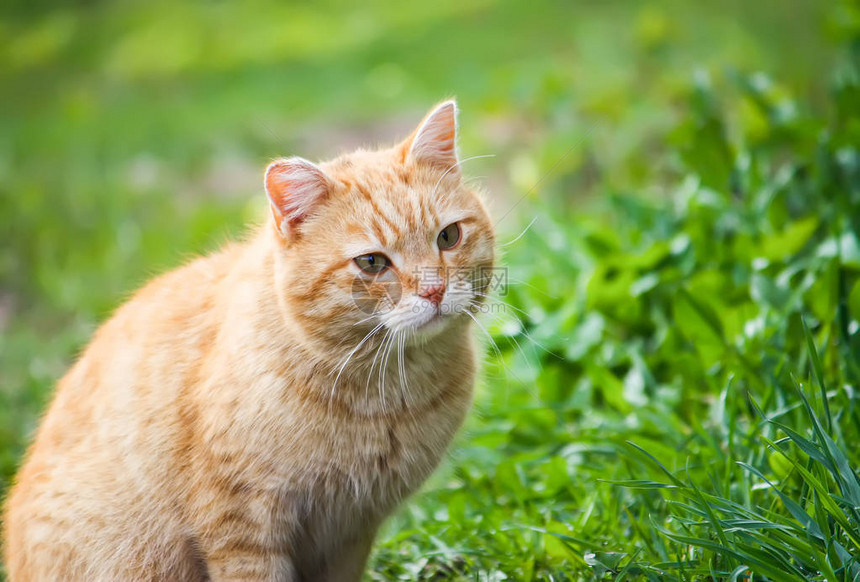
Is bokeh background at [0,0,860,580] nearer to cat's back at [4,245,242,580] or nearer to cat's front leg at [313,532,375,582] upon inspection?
cat's front leg at [313,532,375,582]

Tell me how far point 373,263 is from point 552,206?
8.44ft

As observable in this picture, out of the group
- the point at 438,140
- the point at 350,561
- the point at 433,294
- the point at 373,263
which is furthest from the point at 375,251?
the point at 350,561

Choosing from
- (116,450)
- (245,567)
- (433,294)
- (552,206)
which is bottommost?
(552,206)

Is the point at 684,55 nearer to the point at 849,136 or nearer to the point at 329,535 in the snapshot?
the point at 849,136

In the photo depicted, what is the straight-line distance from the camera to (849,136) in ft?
10.1

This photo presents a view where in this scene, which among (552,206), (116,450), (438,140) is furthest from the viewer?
(552,206)

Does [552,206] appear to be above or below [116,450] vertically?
below

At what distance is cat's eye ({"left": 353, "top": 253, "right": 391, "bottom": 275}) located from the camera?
195 centimetres

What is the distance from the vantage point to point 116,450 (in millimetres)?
2021

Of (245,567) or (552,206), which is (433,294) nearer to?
(245,567)

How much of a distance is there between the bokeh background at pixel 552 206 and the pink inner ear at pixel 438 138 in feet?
1.98

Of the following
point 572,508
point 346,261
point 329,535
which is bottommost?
point 572,508

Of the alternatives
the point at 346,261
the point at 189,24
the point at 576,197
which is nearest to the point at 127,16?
the point at 189,24

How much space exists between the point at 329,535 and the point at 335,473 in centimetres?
21
